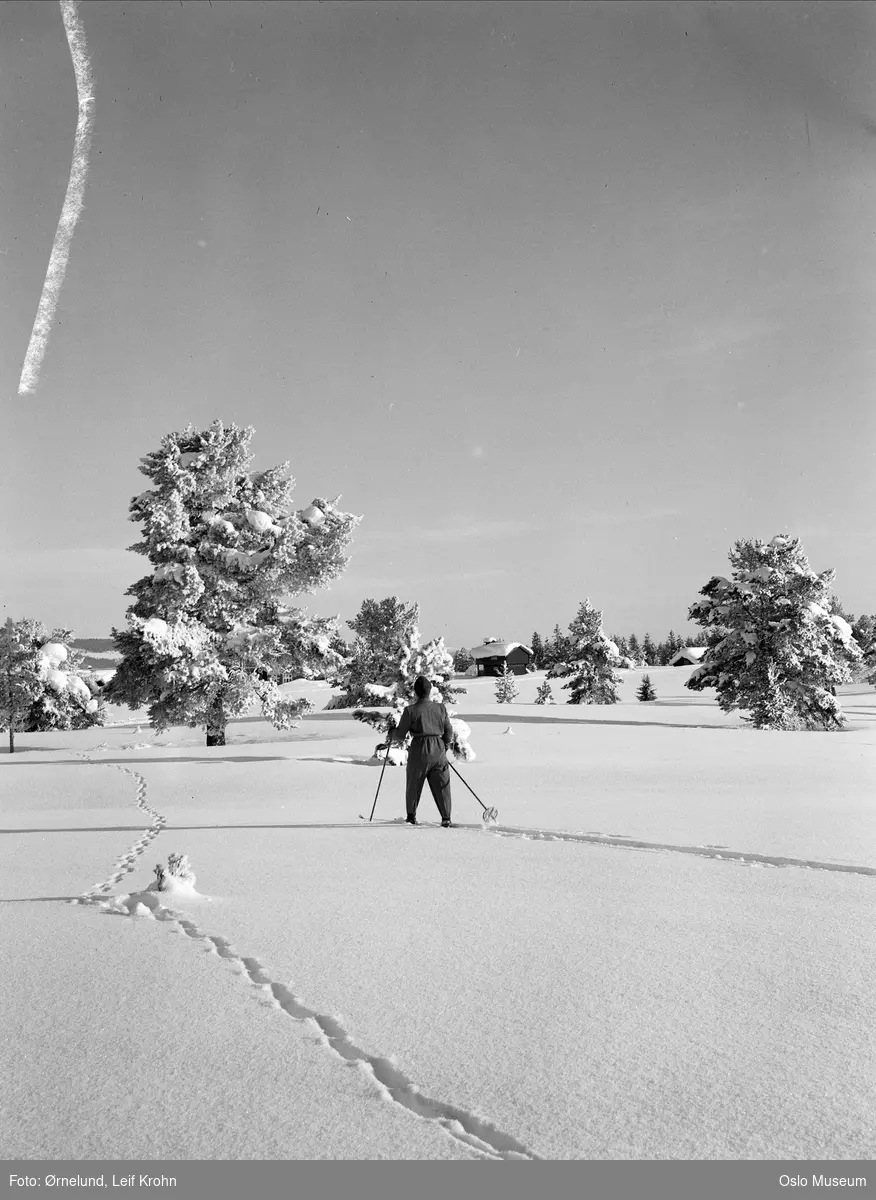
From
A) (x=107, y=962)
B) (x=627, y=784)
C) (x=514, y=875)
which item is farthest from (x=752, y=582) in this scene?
(x=107, y=962)

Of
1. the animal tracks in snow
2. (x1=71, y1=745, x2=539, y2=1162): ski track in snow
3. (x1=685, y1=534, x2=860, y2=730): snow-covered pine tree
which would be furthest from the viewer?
(x1=685, y1=534, x2=860, y2=730): snow-covered pine tree

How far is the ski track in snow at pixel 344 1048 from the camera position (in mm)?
2873

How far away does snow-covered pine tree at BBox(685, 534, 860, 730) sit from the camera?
33.0m

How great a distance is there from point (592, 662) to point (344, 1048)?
2255 inches

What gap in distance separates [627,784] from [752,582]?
72.5ft

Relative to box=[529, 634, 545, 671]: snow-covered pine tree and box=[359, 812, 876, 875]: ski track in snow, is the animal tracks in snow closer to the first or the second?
box=[359, 812, 876, 875]: ski track in snow

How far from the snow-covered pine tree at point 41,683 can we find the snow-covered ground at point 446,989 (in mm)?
31944

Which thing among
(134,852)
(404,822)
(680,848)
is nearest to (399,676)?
(404,822)

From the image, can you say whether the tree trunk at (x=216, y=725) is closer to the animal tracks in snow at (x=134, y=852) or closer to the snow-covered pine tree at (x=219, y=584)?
the snow-covered pine tree at (x=219, y=584)

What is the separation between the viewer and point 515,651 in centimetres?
11881

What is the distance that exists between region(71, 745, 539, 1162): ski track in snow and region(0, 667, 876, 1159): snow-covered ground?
2 centimetres

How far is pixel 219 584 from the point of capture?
2414 cm

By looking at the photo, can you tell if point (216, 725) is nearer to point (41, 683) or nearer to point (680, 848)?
point (680, 848)

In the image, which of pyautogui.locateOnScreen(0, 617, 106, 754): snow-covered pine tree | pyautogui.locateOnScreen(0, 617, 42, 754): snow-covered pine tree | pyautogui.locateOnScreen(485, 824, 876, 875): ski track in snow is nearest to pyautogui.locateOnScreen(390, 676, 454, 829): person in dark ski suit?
pyautogui.locateOnScreen(485, 824, 876, 875): ski track in snow
